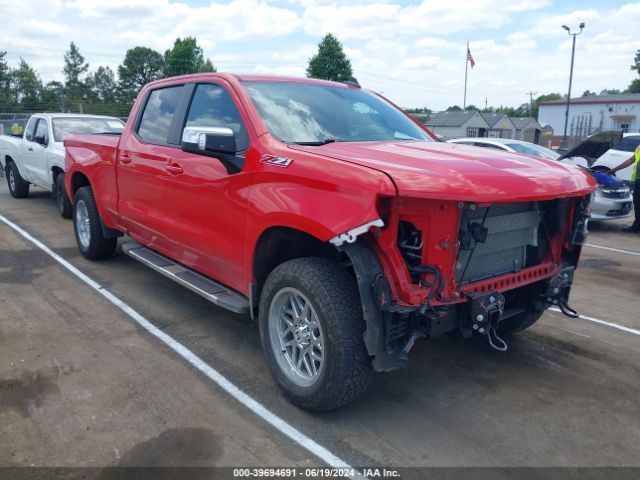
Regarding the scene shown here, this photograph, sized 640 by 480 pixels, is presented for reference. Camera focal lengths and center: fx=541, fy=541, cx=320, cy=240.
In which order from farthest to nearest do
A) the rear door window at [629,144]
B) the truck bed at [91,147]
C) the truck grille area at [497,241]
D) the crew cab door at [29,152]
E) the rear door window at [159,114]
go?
the rear door window at [629,144] → the crew cab door at [29,152] → the truck bed at [91,147] → the rear door window at [159,114] → the truck grille area at [497,241]

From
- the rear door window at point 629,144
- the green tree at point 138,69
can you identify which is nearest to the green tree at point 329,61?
the green tree at point 138,69

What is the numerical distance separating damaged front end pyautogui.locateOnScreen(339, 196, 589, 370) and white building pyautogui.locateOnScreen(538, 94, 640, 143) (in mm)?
65996

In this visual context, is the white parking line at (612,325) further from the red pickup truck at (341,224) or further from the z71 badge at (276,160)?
the z71 badge at (276,160)

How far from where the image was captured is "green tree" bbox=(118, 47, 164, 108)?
7944 centimetres

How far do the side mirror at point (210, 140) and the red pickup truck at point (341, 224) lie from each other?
0.4 inches

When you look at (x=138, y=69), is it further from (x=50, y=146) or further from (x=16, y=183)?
(x=50, y=146)

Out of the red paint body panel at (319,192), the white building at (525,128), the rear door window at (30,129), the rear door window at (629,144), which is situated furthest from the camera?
the white building at (525,128)

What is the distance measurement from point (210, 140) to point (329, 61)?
2134 inches

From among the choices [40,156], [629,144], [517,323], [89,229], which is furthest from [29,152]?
[629,144]

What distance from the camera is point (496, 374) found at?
4.07m

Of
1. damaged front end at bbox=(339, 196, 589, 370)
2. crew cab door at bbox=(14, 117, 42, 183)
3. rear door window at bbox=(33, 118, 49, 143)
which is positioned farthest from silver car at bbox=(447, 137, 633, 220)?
crew cab door at bbox=(14, 117, 42, 183)

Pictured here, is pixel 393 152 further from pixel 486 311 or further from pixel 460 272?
pixel 486 311

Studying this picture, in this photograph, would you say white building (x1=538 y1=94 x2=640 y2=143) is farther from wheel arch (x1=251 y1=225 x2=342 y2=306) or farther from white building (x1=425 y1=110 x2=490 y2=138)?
wheel arch (x1=251 y1=225 x2=342 y2=306)

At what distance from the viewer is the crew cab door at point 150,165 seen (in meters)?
4.73
